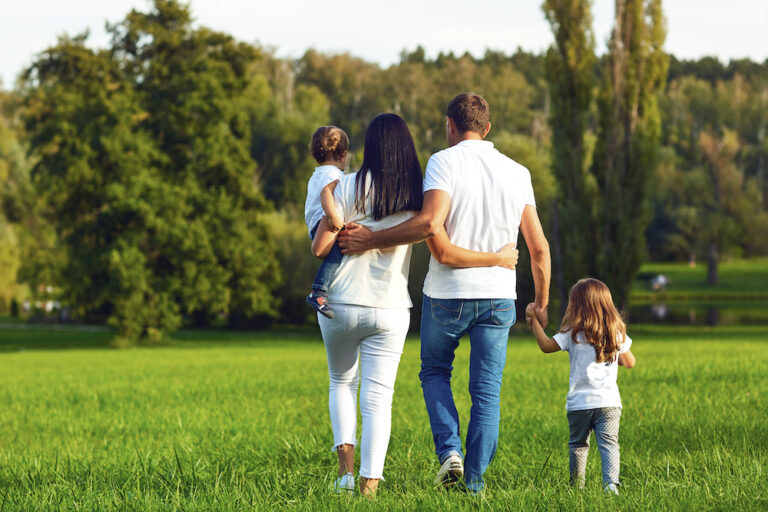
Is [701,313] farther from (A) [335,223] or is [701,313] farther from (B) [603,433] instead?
(A) [335,223]

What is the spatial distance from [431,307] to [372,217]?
587 mm

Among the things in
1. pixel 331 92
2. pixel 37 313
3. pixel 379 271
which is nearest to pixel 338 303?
pixel 379 271

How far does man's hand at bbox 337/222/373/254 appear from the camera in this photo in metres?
4.80

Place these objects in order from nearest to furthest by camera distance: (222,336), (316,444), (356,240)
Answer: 1. (356,240)
2. (316,444)
3. (222,336)

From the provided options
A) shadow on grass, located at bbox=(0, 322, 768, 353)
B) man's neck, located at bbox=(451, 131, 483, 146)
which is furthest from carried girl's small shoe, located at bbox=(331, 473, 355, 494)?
shadow on grass, located at bbox=(0, 322, 768, 353)

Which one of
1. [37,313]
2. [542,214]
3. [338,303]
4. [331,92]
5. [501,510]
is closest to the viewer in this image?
[501,510]

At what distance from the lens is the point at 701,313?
45594mm

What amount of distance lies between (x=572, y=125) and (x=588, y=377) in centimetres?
3068

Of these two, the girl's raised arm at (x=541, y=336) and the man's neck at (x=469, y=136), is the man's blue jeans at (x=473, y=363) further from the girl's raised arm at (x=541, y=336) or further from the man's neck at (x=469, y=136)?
the man's neck at (x=469, y=136)

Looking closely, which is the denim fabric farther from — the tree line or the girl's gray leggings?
the tree line

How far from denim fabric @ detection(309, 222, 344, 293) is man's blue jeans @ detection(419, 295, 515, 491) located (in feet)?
1.83

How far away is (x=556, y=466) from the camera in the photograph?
5750 millimetres

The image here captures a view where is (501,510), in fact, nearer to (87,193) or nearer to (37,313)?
(87,193)

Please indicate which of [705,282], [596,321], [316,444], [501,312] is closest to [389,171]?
[501,312]
